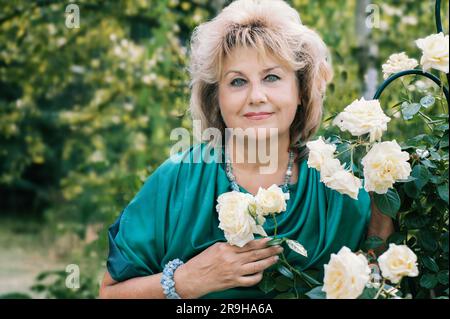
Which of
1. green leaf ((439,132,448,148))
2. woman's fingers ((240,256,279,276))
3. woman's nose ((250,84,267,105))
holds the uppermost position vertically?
woman's nose ((250,84,267,105))

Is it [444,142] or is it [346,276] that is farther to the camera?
[444,142]

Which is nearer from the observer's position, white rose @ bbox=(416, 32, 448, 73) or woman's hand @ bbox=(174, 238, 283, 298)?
white rose @ bbox=(416, 32, 448, 73)

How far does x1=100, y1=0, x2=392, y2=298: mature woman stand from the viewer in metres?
1.95

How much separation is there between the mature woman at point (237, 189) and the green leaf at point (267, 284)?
0.02m

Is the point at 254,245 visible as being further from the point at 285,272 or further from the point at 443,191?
the point at 443,191

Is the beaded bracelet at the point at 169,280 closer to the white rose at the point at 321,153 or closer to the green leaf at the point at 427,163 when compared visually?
the white rose at the point at 321,153

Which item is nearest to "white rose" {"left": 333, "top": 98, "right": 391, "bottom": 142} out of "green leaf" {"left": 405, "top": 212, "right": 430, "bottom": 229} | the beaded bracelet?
"green leaf" {"left": 405, "top": 212, "right": 430, "bottom": 229}

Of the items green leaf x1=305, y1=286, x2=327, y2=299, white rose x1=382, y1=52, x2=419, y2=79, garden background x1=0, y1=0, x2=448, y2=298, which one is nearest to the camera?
green leaf x1=305, y1=286, x2=327, y2=299

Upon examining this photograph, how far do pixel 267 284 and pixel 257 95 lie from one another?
51cm

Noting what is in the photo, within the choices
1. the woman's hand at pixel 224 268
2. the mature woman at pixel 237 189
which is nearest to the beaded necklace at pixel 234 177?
the mature woman at pixel 237 189

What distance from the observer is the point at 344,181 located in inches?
68.6

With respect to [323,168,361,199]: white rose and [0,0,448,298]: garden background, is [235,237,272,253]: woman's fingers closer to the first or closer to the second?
[323,168,361,199]: white rose

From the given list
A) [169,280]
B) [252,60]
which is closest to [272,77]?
[252,60]

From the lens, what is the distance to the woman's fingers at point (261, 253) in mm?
1863
